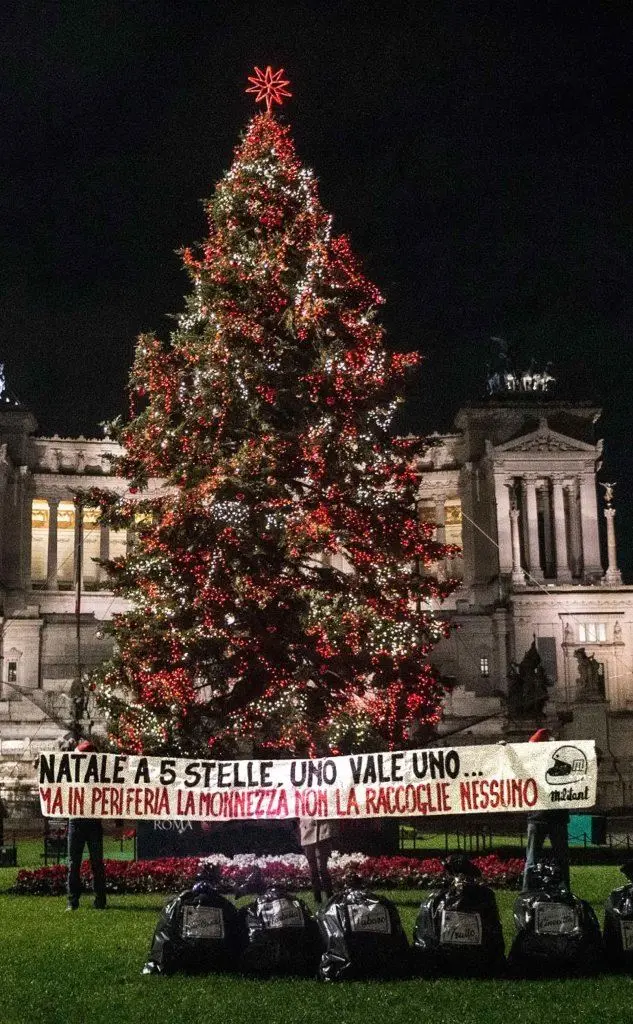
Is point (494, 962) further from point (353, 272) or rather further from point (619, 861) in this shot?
point (353, 272)

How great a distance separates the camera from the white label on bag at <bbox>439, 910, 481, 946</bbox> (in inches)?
530

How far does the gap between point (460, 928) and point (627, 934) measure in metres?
1.90

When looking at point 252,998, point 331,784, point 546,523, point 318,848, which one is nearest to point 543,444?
point 546,523

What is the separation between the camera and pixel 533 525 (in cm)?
7900

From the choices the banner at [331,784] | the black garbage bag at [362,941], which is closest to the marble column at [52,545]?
the banner at [331,784]

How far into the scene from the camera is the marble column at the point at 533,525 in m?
78.0

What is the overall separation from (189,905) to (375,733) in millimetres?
14377

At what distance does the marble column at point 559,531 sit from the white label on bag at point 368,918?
65.7 m

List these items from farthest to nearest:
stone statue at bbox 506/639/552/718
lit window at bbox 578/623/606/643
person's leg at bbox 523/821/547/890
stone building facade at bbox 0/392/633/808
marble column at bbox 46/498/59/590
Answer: marble column at bbox 46/498/59/590 < lit window at bbox 578/623/606/643 < stone building facade at bbox 0/392/633/808 < stone statue at bbox 506/639/552/718 < person's leg at bbox 523/821/547/890

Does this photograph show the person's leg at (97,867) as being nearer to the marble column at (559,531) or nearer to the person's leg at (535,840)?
the person's leg at (535,840)

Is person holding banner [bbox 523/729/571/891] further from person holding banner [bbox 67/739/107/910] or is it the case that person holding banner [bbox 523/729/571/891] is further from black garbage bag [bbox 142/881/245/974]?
person holding banner [bbox 67/739/107/910]

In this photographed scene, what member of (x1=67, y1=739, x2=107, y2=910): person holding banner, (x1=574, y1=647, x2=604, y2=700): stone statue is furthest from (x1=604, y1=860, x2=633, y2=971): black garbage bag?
(x1=574, y1=647, x2=604, y2=700): stone statue

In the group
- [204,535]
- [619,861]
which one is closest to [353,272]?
[204,535]

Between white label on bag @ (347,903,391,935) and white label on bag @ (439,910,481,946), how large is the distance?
26.4 inches
